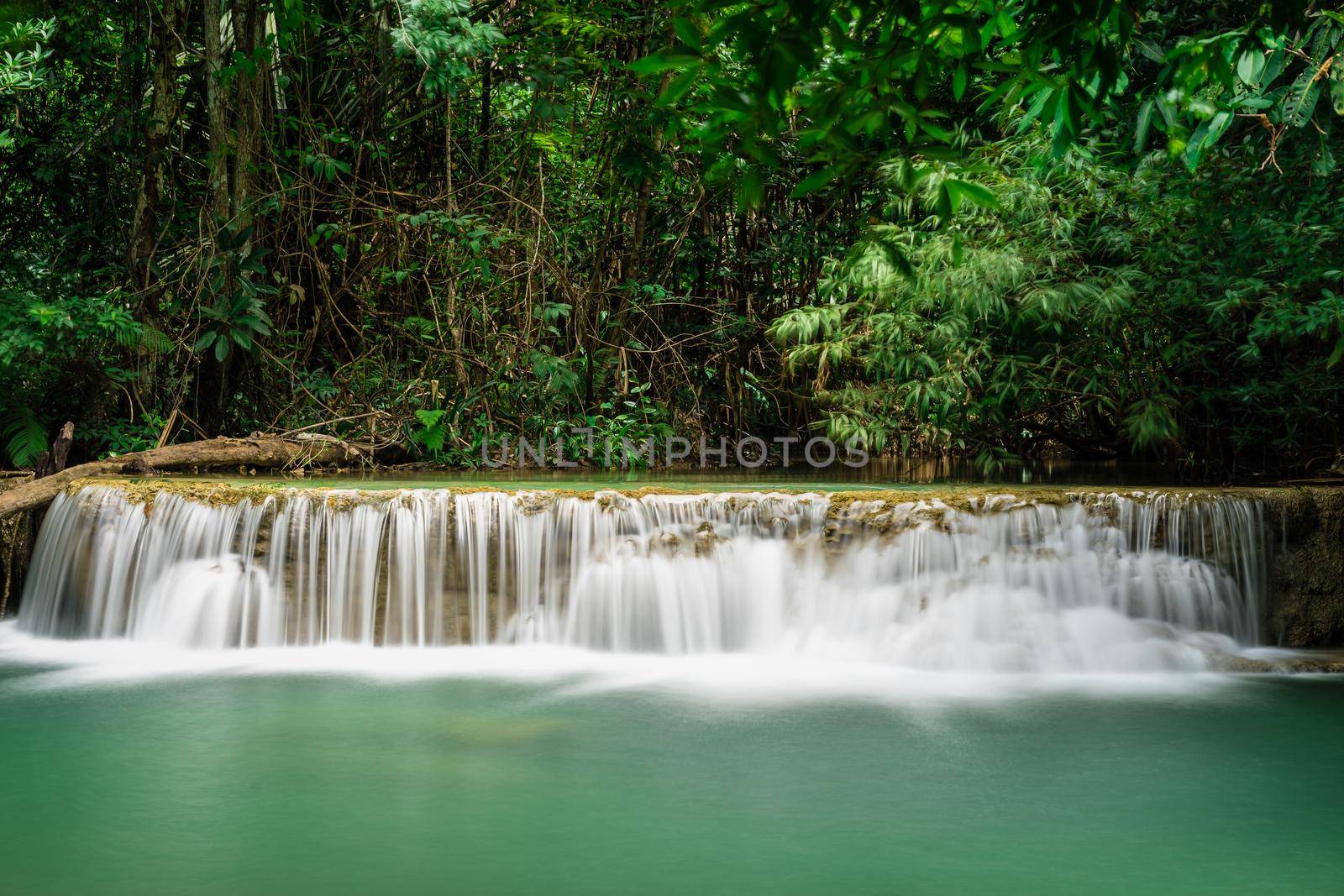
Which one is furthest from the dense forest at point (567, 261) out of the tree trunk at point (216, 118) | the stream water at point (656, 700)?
the stream water at point (656, 700)

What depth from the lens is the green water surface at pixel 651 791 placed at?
3367mm

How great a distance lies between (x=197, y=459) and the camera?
8.10m

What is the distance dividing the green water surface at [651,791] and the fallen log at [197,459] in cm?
173

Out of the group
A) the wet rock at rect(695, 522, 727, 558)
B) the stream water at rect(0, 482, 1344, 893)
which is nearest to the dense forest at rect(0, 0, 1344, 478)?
the stream water at rect(0, 482, 1344, 893)

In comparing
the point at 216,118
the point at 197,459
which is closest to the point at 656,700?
the point at 197,459

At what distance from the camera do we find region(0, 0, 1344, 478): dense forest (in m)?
7.15

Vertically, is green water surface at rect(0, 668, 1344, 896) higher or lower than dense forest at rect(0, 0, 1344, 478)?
lower

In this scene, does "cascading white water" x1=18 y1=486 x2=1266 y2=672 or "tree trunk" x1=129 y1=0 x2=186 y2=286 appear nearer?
"cascading white water" x1=18 y1=486 x2=1266 y2=672

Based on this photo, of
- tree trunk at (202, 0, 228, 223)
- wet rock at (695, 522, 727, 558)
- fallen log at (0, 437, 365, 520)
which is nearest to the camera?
wet rock at (695, 522, 727, 558)

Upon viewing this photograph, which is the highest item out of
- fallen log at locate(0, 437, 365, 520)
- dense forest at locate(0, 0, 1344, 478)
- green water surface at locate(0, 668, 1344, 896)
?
dense forest at locate(0, 0, 1344, 478)

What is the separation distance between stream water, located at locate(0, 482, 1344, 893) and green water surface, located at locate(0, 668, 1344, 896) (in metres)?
0.02

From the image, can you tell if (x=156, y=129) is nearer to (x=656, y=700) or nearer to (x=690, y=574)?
(x=690, y=574)

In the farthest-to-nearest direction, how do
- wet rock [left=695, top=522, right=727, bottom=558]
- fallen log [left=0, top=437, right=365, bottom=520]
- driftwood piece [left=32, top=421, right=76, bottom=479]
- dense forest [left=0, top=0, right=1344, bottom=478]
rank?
driftwood piece [left=32, top=421, right=76, bottom=479] < dense forest [left=0, top=0, right=1344, bottom=478] < fallen log [left=0, top=437, right=365, bottom=520] < wet rock [left=695, top=522, right=727, bottom=558]

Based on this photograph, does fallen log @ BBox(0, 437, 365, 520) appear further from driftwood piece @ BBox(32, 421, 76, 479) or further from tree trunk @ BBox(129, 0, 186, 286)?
tree trunk @ BBox(129, 0, 186, 286)
